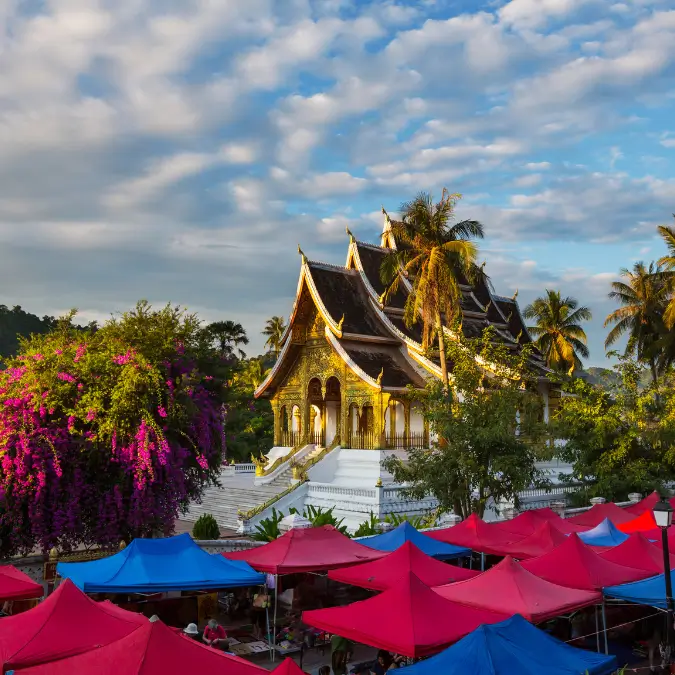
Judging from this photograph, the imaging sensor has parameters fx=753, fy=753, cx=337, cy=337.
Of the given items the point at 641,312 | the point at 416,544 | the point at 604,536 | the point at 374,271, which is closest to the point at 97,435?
the point at 416,544

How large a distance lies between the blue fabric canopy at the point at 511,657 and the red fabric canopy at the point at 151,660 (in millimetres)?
1857

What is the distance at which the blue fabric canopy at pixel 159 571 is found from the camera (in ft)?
34.3

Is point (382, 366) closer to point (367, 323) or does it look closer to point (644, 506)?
point (367, 323)

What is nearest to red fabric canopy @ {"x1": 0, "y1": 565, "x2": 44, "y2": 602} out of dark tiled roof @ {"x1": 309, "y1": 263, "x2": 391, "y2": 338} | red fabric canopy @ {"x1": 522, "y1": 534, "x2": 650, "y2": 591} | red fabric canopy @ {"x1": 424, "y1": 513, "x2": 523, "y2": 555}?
red fabric canopy @ {"x1": 522, "y1": 534, "x2": 650, "y2": 591}

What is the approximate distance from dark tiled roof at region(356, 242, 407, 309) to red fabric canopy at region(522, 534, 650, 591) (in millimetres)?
19031

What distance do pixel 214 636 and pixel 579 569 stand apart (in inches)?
211

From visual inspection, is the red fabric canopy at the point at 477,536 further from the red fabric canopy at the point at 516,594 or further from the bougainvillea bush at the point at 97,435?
the bougainvillea bush at the point at 97,435

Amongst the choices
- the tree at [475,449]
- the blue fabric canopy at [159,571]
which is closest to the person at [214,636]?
the blue fabric canopy at [159,571]

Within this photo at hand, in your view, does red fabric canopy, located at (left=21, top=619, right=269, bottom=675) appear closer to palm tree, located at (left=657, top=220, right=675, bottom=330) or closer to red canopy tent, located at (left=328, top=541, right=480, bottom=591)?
red canopy tent, located at (left=328, top=541, right=480, bottom=591)

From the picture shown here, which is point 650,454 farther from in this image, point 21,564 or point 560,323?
point 560,323

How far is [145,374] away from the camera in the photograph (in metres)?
13.4

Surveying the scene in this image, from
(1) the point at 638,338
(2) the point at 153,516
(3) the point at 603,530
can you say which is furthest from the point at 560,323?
(2) the point at 153,516

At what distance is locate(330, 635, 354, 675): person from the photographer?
10328mm

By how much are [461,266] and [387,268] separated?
2554 millimetres
